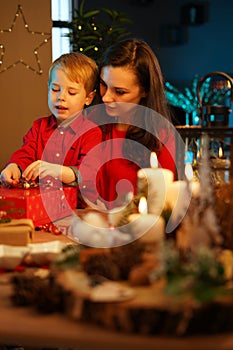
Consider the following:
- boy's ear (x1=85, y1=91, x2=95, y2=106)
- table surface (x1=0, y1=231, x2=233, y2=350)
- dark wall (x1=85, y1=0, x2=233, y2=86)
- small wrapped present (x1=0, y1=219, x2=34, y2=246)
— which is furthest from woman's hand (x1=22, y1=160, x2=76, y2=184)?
dark wall (x1=85, y1=0, x2=233, y2=86)

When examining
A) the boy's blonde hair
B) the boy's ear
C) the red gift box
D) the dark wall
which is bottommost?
the red gift box

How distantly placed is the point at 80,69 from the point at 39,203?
1.83ft

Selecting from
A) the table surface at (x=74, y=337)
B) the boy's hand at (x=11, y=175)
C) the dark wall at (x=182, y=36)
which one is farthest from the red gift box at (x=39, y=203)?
the dark wall at (x=182, y=36)

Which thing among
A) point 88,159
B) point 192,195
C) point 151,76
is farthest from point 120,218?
point 151,76

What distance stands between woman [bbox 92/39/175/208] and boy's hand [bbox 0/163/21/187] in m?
0.29

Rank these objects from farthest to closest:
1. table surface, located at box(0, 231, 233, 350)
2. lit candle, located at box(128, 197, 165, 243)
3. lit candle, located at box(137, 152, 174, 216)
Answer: lit candle, located at box(137, 152, 174, 216), lit candle, located at box(128, 197, 165, 243), table surface, located at box(0, 231, 233, 350)

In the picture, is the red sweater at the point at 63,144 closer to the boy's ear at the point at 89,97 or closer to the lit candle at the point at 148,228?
the boy's ear at the point at 89,97

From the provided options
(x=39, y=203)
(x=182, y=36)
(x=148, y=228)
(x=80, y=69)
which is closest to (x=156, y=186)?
(x=148, y=228)

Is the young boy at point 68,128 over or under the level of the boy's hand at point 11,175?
over

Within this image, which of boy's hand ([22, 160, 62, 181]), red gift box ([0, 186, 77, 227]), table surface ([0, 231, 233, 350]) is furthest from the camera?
boy's hand ([22, 160, 62, 181])

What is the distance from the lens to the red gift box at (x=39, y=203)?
1731 millimetres

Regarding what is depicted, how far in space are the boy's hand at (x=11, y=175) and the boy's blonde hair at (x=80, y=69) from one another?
340mm

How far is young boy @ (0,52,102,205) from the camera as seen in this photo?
6.97 ft

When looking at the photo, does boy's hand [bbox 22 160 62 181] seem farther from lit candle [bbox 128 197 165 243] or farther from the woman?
lit candle [bbox 128 197 165 243]
